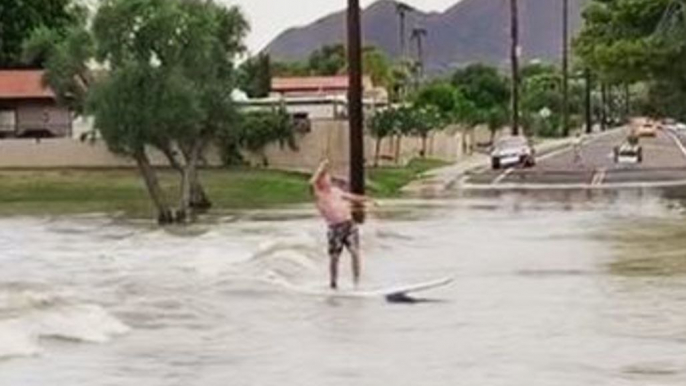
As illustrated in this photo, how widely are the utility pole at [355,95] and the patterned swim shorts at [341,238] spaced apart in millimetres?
17062

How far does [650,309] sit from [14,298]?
7.48 metres

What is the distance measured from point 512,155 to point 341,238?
55.6 meters

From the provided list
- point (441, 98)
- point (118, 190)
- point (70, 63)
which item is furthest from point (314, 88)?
point (70, 63)

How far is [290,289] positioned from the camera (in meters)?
26.1

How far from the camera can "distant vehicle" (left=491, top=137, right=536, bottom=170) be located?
80.9 meters

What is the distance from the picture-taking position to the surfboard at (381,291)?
957 inches

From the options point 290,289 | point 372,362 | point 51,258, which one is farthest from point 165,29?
point 372,362

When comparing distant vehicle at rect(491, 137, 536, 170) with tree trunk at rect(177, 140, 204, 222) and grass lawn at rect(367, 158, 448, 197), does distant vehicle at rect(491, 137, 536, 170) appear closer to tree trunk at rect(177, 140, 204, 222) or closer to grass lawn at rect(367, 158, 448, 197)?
grass lawn at rect(367, 158, 448, 197)

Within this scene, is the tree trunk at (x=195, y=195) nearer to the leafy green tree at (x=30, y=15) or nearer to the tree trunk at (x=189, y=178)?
the tree trunk at (x=189, y=178)

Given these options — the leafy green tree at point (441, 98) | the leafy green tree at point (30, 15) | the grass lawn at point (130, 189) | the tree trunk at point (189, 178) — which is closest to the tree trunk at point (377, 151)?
the grass lawn at point (130, 189)

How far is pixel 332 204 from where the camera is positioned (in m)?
25.8

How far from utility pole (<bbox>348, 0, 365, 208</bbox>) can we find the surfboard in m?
16.8

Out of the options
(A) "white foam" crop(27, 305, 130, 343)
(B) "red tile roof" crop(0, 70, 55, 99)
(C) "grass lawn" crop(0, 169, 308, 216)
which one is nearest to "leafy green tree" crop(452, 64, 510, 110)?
(B) "red tile roof" crop(0, 70, 55, 99)

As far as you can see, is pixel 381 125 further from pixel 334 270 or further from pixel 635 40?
pixel 334 270
